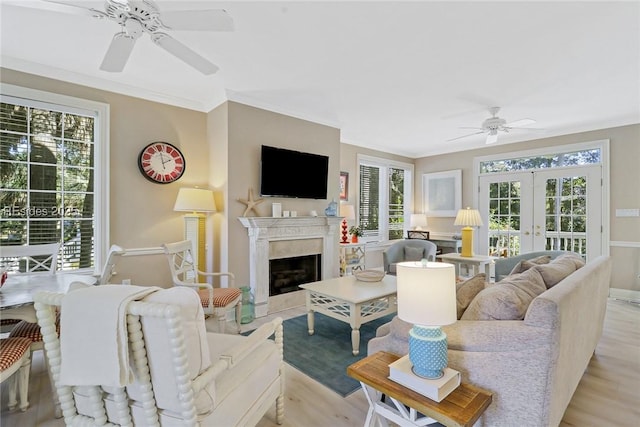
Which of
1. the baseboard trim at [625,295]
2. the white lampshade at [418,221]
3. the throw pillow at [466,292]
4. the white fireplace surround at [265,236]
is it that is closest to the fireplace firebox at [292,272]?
the white fireplace surround at [265,236]

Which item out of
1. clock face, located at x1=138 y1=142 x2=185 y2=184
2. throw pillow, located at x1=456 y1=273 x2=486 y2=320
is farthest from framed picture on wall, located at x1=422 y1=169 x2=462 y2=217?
clock face, located at x1=138 y1=142 x2=185 y2=184

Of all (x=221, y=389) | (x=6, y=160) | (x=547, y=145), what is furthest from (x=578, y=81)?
(x=6, y=160)

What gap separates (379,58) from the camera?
8.68 ft

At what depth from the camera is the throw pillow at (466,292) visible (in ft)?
5.46

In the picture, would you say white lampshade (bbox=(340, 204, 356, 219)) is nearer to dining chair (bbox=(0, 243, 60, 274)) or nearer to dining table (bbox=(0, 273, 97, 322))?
dining table (bbox=(0, 273, 97, 322))

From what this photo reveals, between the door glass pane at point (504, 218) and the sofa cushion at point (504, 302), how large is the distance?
4.10 meters

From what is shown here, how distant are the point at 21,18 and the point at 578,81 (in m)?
4.80

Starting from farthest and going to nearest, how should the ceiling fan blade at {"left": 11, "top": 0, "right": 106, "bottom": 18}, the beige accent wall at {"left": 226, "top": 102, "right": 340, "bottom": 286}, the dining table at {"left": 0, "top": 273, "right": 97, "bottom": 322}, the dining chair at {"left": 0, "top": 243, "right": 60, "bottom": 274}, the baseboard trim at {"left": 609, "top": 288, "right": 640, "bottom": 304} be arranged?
1. the baseboard trim at {"left": 609, "top": 288, "right": 640, "bottom": 304}
2. the beige accent wall at {"left": 226, "top": 102, "right": 340, "bottom": 286}
3. the dining chair at {"left": 0, "top": 243, "right": 60, "bottom": 274}
4. the dining table at {"left": 0, "top": 273, "right": 97, "bottom": 322}
5. the ceiling fan blade at {"left": 11, "top": 0, "right": 106, "bottom": 18}

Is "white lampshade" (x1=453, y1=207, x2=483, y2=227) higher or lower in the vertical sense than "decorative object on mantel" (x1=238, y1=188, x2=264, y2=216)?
lower

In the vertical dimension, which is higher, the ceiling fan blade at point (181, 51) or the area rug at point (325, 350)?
the ceiling fan blade at point (181, 51)

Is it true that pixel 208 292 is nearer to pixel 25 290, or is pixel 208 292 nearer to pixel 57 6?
pixel 25 290

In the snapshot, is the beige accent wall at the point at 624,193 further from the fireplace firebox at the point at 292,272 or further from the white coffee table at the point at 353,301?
the fireplace firebox at the point at 292,272

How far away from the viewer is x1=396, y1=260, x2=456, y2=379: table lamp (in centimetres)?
129

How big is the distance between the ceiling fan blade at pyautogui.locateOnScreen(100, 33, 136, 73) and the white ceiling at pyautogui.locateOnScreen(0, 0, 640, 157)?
34 cm
